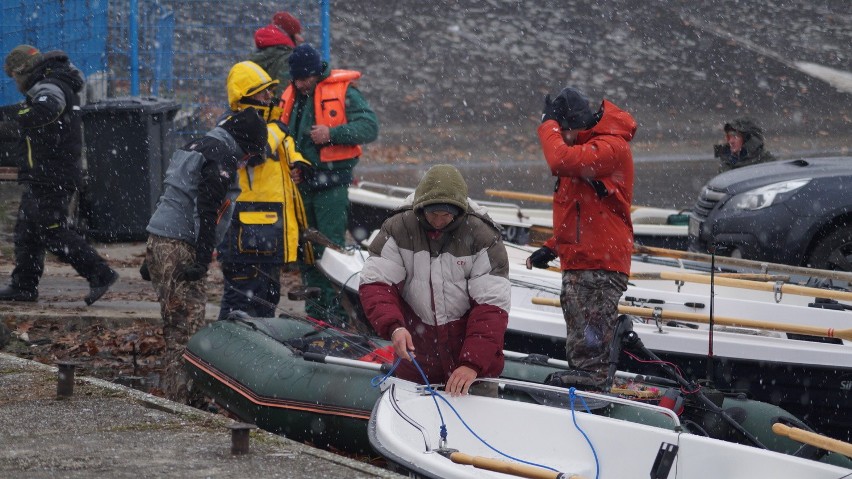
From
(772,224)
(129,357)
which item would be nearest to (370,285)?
(129,357)

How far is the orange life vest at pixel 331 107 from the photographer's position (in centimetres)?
967

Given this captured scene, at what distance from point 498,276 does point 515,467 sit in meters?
1.14

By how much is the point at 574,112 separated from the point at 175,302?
266cm

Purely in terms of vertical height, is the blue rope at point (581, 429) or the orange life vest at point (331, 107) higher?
the orange life vest at point (331, 107)

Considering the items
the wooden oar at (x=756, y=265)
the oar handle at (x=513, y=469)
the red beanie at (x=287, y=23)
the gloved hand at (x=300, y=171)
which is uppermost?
the red beanie at (x=287, y=23)

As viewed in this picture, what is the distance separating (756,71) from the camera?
25.3 meters

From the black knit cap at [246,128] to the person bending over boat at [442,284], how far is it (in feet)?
6.69

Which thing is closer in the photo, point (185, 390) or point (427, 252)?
point (427, 252)

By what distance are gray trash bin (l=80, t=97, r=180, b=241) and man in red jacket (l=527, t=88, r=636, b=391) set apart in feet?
20.0

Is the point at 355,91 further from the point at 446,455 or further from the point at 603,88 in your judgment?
the point at 603,88

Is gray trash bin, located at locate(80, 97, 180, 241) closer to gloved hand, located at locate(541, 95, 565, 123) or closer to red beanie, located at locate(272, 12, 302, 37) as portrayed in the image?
red beanie, located at locate(272, 12, 302, 37)

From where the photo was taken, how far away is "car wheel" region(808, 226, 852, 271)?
400 inches

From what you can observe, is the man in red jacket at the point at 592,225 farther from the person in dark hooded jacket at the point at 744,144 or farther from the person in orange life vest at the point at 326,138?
the person in dark hooded jacket at the point at 744,144

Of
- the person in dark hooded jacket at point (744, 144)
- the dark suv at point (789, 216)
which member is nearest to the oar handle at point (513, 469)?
the dark suv at point (789, 216)
